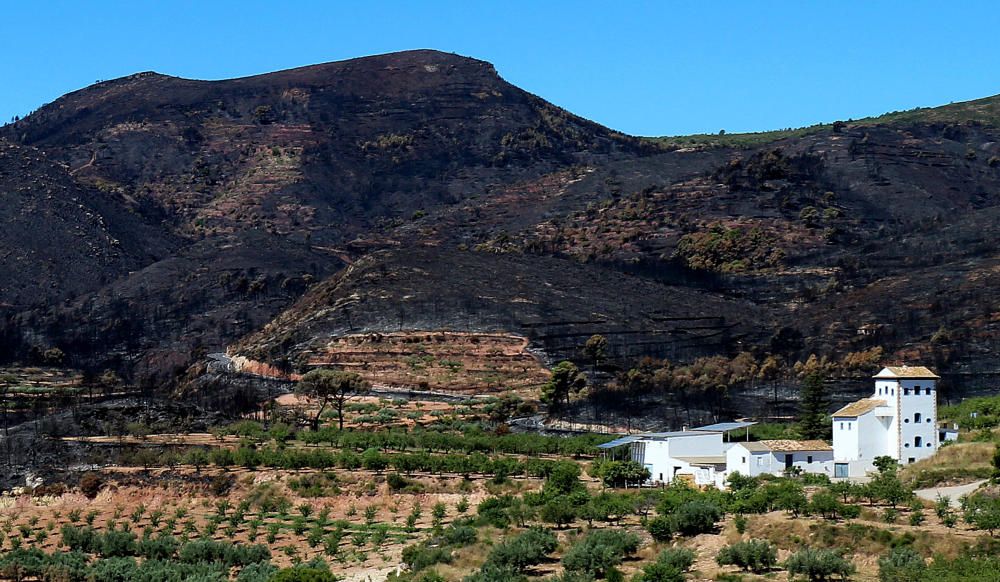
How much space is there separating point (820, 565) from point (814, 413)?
27.4 m

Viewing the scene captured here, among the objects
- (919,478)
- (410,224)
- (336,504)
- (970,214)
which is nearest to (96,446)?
(336,504)

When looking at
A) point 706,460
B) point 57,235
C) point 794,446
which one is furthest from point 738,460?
point 57,235

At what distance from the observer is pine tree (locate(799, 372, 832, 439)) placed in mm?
69188

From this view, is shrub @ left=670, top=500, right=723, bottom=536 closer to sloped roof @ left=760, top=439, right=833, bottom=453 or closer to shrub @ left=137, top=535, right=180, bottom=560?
sloped roof @ left=760, top=439, right=833, bottom=453

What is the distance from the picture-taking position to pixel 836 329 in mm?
108000

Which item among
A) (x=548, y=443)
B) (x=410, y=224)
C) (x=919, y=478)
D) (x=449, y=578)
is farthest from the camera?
(x=410, y=224)

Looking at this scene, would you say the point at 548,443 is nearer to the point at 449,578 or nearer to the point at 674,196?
the point at 449,578

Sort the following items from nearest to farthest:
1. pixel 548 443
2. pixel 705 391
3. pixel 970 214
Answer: pixel 548 443
pixel 705 391
pixel 970 214

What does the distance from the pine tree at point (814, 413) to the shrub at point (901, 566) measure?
25.2 meters

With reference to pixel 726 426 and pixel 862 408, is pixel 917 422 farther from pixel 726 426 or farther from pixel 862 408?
pixel 726 426

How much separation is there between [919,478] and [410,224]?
12578cm

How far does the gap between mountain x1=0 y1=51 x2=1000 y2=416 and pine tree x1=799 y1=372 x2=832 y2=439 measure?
698 inches

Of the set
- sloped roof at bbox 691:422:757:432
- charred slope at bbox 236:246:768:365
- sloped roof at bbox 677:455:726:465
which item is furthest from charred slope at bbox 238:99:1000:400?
sloped roof at bbox 677:455:726:465

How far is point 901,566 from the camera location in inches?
1651
